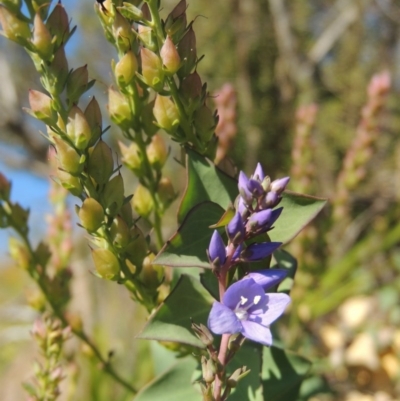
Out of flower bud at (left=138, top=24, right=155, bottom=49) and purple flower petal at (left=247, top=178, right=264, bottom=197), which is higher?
flower bud at (left=138, top=24, right=155, bottom=49)

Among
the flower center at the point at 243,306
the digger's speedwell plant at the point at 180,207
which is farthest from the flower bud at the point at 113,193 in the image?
the flower center at the point at 243,306

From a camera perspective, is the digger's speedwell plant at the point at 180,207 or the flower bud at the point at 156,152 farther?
the flower bud at the point at 156,152

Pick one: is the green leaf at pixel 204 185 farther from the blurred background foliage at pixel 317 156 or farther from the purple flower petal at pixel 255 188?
the blurred background foliage at pixel 317 156

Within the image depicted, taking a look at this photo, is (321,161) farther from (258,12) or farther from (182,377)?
A: (182,377)

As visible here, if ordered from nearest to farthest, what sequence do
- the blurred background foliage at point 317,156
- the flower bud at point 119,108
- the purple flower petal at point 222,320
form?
1. the purple flower petal at point 222,320
2. the flower bud at point 119,108
3. the blurred background foliage at point 317,156

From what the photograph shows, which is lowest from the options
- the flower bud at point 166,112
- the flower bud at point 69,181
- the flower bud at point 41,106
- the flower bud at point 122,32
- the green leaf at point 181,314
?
the green leaf at point 181,314

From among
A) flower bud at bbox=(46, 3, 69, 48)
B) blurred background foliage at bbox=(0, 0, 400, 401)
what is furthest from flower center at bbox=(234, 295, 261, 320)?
blurred background foliage at bbox=(0, 0, 400, 401)

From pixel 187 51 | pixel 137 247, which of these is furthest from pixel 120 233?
pixel 187 51

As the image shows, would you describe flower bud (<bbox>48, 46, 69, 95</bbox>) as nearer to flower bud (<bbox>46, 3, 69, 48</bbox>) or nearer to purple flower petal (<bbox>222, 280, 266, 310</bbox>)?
flower bud (<bbox>46, 3, 69, 48</bbox>)
